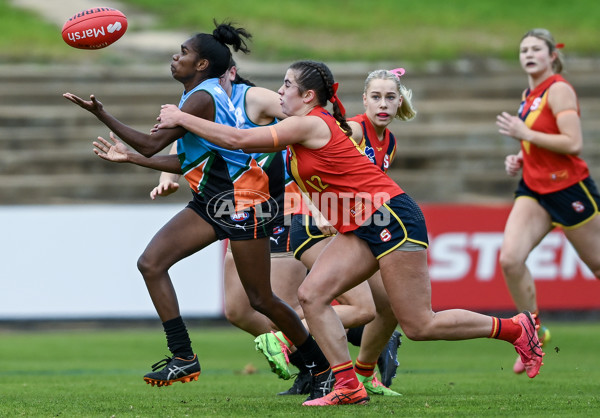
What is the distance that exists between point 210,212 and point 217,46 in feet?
3.44

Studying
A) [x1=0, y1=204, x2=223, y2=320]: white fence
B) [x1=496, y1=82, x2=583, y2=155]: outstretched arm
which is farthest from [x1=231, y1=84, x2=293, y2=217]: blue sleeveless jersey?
[x1=0, y1=204, x2=223, y2=320]: white fence

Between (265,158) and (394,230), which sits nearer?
(394,230)

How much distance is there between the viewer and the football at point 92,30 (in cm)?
628

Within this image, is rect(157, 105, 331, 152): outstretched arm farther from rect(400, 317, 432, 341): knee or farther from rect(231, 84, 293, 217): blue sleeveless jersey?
rect(400, 317, 432, 341): knee

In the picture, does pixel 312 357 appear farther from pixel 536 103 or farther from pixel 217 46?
pixel 536 103

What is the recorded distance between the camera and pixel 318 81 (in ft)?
19.0

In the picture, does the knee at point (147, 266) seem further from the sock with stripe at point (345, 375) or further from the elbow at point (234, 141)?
the sock with stripe at point (345, 375)

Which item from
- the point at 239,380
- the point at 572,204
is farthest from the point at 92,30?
the point at 572,204

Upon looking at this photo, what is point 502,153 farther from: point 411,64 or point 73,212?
point 73,212

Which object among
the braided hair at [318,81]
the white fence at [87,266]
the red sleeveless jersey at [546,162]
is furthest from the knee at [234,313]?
the white fence at [87,266]

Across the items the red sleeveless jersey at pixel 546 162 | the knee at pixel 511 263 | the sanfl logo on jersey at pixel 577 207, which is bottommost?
the knee at pixel 511 263

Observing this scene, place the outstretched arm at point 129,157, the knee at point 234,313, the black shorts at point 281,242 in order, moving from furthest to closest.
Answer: the black shorts at point 281,242, the knee at point 234,313, the outstretched arm at point 129,157

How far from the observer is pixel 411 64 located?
21078mm

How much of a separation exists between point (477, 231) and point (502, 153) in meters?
4.61
